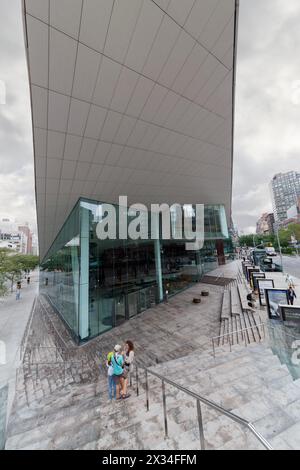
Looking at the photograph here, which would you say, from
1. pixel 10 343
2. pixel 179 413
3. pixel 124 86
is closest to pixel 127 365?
pixel 179 413

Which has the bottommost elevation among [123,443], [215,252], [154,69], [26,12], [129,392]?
[129,392]

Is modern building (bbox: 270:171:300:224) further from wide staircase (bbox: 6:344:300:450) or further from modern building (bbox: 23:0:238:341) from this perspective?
wide staircase (bbox: 6:344:300:450)

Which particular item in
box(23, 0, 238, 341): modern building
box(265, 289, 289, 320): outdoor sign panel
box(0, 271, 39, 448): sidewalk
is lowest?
box(0, 271, 39, 448): sidewalk

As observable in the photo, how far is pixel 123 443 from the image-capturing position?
3.28m

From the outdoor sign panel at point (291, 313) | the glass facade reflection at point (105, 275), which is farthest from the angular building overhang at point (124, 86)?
the outdoor sign panel at point (291, 313)

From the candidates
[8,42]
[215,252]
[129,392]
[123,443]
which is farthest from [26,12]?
[215,252]

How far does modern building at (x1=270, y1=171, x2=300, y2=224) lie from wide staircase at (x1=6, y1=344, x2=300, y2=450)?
12748 cm

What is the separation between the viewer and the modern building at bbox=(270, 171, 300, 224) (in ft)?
361

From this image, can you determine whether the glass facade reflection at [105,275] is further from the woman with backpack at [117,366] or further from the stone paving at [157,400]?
the woman with backpack at [117,366]

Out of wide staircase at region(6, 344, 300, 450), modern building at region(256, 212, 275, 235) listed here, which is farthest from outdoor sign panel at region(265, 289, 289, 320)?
modern building at region(256, 212, 275, 235)

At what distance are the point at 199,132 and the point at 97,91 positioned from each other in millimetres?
5033

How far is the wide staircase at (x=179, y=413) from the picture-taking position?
3.16 m

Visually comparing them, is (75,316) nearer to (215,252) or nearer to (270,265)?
(215,252)
